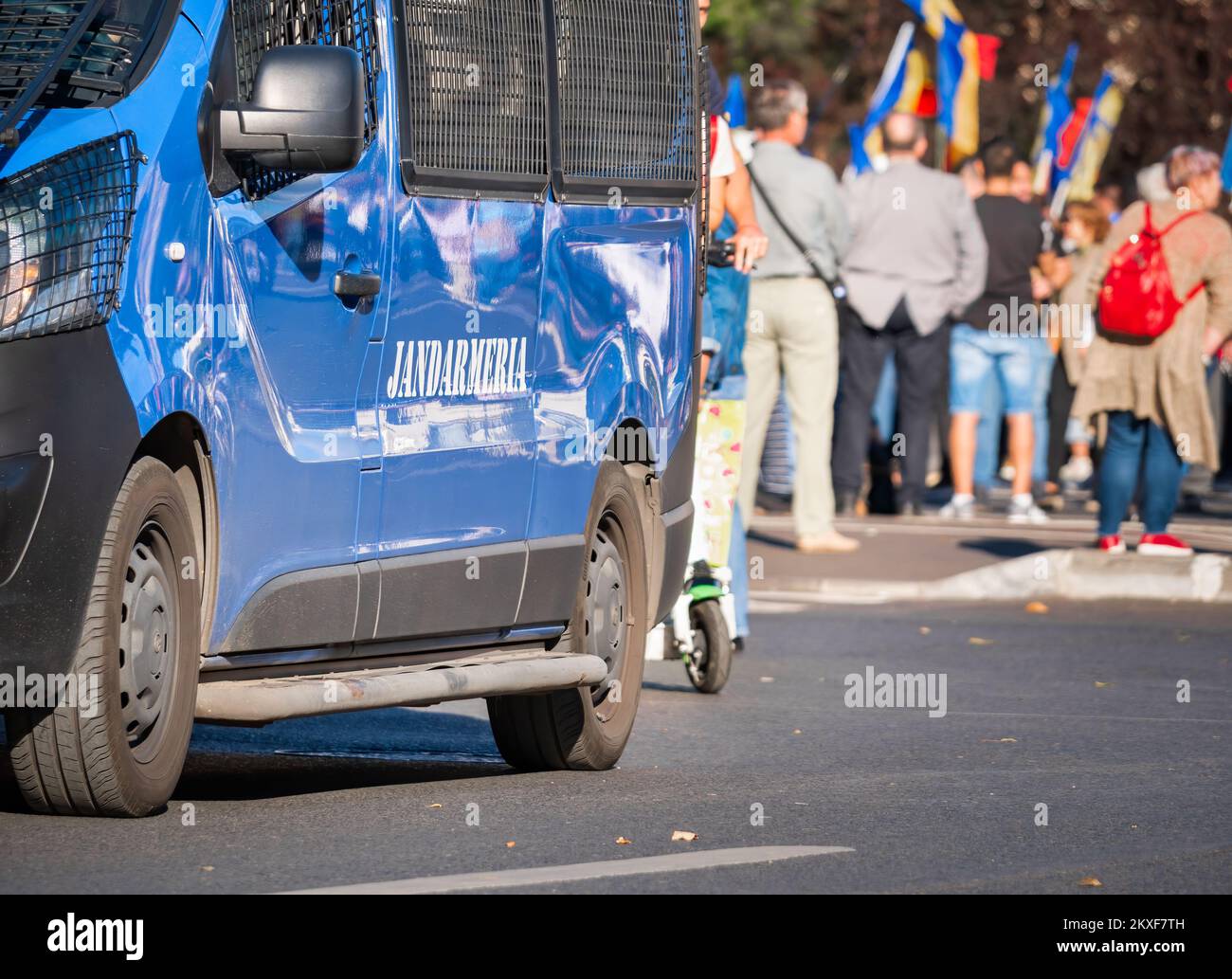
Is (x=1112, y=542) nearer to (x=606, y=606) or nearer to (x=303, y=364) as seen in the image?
(x=606, y=606)

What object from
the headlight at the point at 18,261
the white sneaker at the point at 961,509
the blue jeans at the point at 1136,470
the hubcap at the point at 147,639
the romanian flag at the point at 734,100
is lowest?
→ the white sneaker at the point at 961,509

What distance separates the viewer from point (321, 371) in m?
6.77

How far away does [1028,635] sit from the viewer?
1319cm

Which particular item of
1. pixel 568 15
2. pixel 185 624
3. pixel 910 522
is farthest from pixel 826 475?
pixel 185 624

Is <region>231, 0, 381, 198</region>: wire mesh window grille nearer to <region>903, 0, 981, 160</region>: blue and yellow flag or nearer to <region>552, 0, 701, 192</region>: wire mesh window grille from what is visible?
<region>552, 0, 701, 192</region>: wire mesh window grille

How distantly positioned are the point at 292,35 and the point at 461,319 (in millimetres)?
897

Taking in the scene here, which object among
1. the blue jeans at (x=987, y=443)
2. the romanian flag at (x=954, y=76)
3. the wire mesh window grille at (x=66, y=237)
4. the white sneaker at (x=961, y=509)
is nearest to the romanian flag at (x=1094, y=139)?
the romanian flag at (x=954, y=76)

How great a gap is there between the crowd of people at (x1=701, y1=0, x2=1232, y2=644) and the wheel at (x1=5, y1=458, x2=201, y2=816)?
15.0 ft

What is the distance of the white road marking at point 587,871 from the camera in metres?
5.70

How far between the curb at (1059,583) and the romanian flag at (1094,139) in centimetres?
1491

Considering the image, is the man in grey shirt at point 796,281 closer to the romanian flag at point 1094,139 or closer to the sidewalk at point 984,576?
the sidewalk at point 984,576

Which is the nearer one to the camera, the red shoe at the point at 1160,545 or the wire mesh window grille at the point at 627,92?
the wire mesh window grille at the point at 627,92
